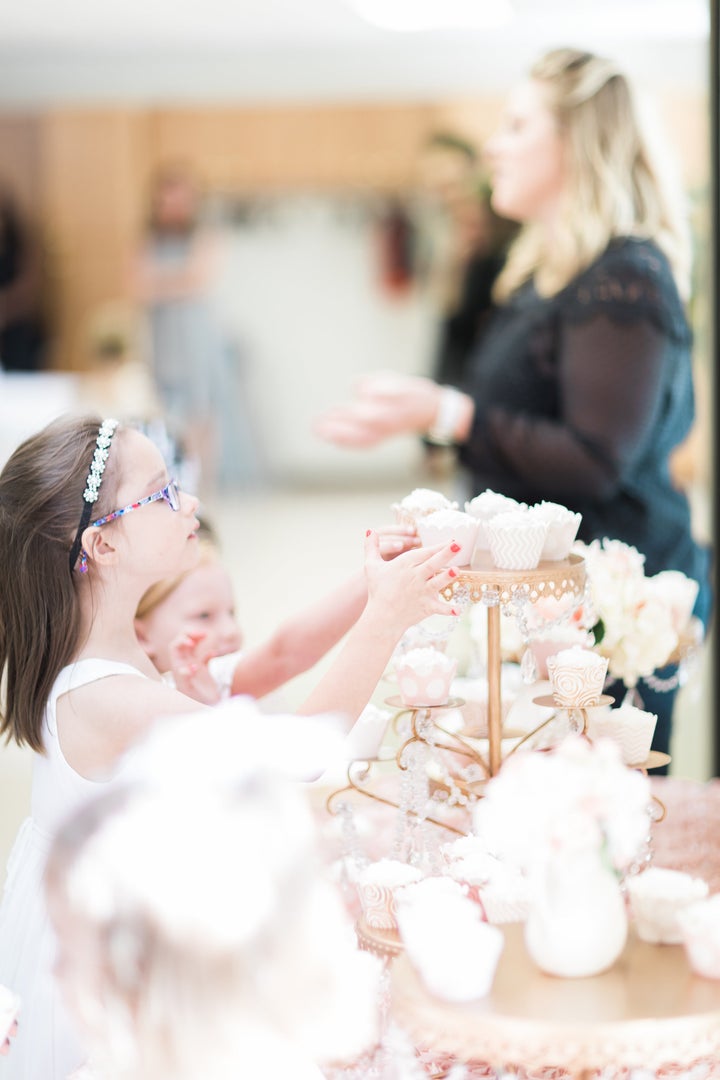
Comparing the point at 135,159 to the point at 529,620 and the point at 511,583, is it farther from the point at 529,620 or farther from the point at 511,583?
the point at 511,583

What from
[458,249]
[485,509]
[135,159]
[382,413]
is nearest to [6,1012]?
[485,509]

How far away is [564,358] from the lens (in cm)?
241

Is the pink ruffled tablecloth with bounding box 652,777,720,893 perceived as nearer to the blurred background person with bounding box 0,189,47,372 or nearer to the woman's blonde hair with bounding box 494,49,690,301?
the woman's blonde hair with bounding box 494,49,690,301

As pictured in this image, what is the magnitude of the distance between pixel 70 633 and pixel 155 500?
7.7 inches

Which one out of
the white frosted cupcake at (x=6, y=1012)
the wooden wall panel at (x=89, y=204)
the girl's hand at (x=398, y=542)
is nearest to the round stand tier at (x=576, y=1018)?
the white frosted cupcake at (x=6, y=1012)

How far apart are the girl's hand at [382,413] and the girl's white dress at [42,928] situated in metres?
0.93

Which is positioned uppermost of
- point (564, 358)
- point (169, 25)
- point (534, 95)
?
point (169, 25)

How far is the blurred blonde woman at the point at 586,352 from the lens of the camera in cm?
236

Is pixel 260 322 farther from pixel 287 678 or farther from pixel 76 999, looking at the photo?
pixel 76 999

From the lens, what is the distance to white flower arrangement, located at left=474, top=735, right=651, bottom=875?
1.11m

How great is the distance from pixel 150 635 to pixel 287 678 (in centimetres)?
28

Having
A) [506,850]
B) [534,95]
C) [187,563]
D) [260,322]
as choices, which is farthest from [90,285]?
[506,850]

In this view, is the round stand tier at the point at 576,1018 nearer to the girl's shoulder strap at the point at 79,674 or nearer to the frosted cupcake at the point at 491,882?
the frosted cupcake at the point at 491,882

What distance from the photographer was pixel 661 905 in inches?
48.4
